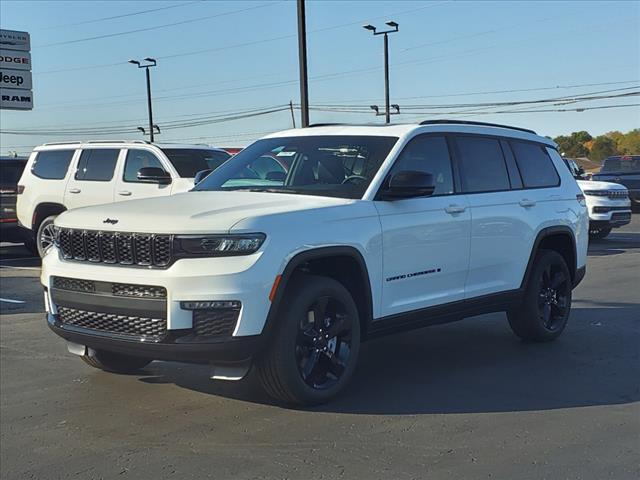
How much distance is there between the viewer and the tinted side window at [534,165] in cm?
720

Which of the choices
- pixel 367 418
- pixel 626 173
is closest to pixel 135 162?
pixel 367 418

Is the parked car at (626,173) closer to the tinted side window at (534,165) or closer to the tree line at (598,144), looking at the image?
the tinted side window at (534,165)

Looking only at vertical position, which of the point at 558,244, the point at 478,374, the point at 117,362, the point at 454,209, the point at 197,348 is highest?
the point at 454,209

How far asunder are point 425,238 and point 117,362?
8.37 feet

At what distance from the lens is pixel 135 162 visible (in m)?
12.2

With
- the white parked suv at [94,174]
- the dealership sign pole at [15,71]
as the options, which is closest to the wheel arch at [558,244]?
the white parked suv at [94,174]

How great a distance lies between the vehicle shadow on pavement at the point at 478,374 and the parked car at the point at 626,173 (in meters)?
17.7

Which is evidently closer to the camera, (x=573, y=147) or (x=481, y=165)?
(x=481, y=165)

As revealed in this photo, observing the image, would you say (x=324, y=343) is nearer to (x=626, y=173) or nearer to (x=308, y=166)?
(x=308, y=166)

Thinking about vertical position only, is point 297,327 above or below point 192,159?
below

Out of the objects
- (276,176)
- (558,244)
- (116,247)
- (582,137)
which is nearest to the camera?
(116,247)

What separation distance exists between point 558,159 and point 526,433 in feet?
12.8

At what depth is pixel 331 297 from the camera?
16.9ft

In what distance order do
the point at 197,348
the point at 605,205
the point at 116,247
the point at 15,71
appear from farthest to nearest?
the point at 605,205
the point at 15,71
the point at 116,247
the point at 197,348
